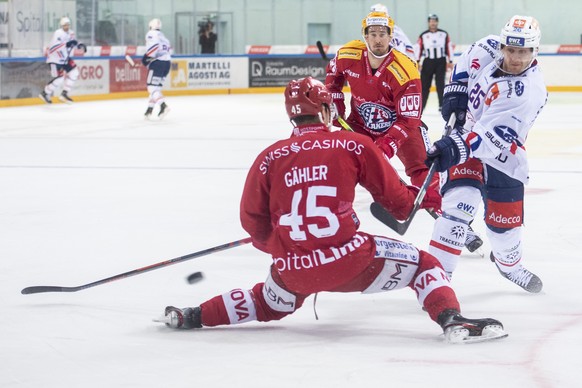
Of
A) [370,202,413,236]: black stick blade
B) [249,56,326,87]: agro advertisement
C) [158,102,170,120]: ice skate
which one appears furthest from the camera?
[249,56,326,87]: agro advertisement

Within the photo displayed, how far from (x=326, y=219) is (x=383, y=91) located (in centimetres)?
238

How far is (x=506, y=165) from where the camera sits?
4.35 metres

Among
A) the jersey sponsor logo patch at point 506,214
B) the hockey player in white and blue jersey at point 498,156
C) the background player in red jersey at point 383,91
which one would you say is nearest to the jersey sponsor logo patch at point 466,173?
the hockey player in white and blue jersey at point 498,156

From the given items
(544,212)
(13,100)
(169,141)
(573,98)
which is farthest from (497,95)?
(573,98)

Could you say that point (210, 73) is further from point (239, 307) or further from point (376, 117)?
point (239, 307)

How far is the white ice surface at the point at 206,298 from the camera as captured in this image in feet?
10.8

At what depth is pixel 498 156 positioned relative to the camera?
433 cm

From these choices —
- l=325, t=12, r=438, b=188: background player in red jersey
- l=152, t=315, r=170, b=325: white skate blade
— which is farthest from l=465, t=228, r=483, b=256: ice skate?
l=152, t=315, r=170, b=325: white skate blade

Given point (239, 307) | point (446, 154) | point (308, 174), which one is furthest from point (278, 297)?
point (446, 154)

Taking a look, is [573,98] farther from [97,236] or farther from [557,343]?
[557,343]

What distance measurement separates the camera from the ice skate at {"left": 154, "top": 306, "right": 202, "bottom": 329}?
380 cm

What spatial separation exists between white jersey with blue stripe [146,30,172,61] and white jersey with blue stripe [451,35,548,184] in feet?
36.8

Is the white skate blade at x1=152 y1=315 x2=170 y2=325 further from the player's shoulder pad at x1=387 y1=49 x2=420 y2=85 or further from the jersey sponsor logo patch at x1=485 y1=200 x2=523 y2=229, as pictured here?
the player's shoulder pad at x1=387 y1=49 x2=420 y2=85

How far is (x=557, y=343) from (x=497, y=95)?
109 centimetres
